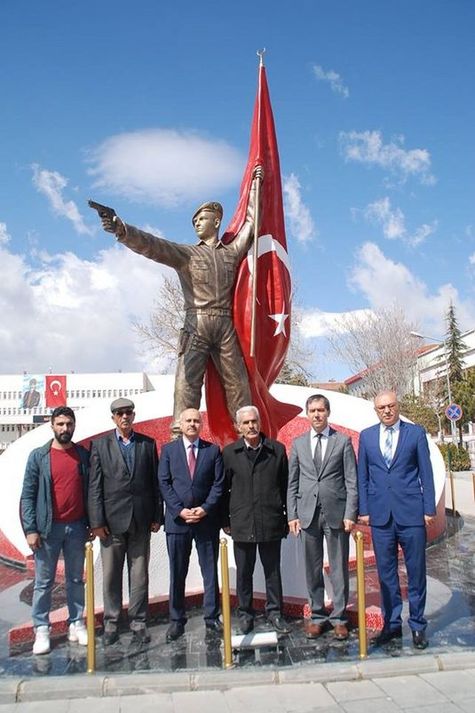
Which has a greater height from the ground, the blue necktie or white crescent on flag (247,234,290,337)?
white crescent on flag (247,234,290,337)

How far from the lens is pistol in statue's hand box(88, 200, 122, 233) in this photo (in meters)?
4.89

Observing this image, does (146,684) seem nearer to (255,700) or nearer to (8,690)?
(255,700)

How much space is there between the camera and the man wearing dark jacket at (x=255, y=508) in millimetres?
4312

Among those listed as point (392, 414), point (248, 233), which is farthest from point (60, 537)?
point (248, 233)

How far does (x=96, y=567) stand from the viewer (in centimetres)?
552

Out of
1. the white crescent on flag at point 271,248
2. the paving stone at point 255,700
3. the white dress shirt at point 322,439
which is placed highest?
the white crescent on flag at point 271,248

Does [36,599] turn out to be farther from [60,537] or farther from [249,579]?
[249,579]

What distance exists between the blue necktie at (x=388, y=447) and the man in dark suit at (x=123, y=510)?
1.68 m

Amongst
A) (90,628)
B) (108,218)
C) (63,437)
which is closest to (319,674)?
(90,628)

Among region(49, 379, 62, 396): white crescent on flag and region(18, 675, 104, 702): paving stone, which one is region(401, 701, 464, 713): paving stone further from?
region(49, 379, 62, 396): white crescent on flag

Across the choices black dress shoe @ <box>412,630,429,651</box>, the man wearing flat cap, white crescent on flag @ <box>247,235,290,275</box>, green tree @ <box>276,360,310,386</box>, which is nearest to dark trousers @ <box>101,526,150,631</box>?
the man wearing flat cap

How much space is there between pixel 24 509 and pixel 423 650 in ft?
9.43

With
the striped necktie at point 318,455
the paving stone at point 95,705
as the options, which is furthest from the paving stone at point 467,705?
the paving stone at point 95,705

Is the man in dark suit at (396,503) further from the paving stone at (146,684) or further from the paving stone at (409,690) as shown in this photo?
the paving stone at (146,684)
